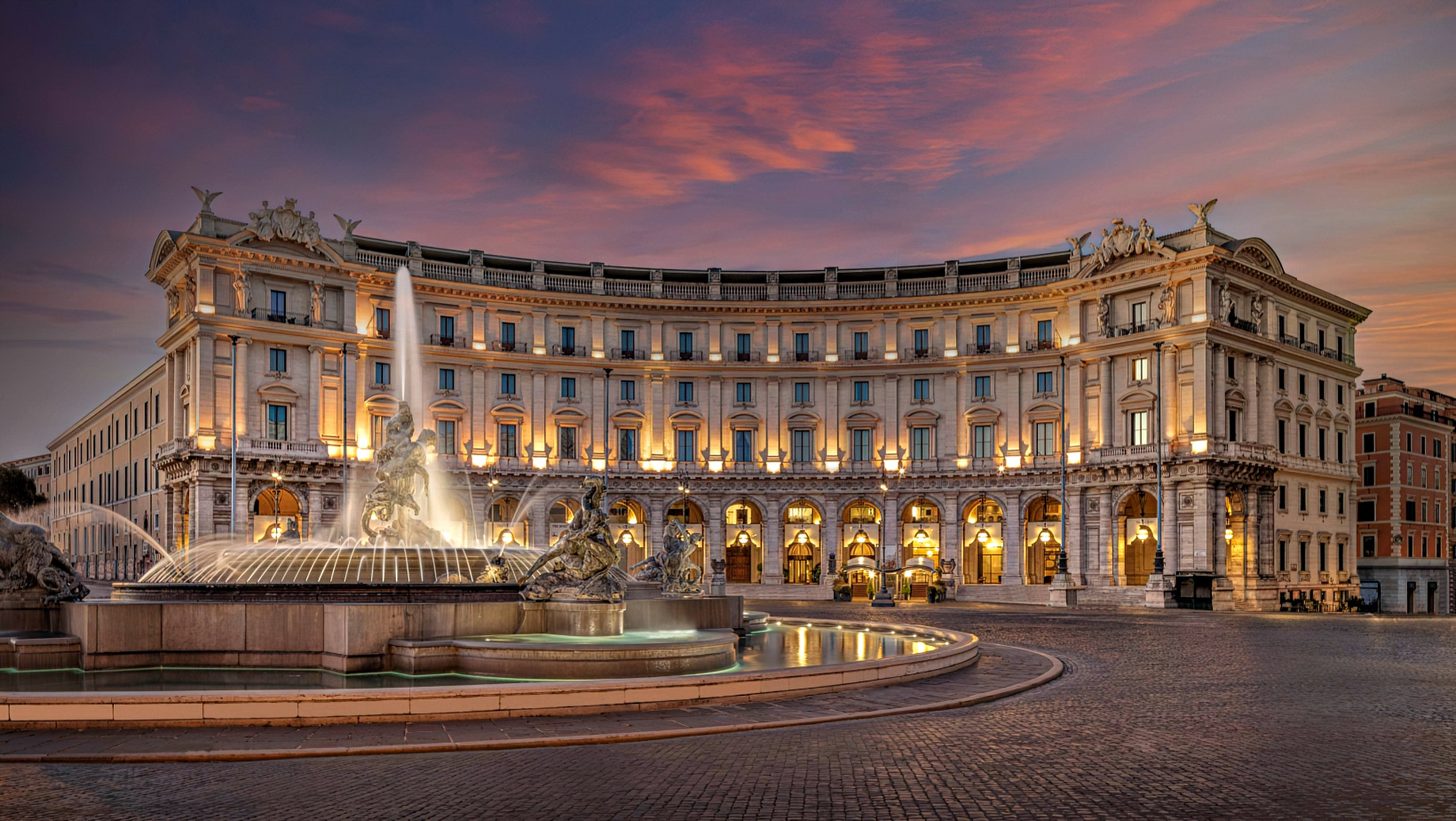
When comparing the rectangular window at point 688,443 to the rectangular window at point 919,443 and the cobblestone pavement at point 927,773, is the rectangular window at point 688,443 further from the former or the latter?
the cobblestone pavement at point 927,773

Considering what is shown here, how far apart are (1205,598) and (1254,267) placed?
79.8 ft

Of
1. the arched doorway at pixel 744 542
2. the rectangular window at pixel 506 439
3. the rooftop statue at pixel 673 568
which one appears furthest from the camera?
the arched doorway at pixel 744 542

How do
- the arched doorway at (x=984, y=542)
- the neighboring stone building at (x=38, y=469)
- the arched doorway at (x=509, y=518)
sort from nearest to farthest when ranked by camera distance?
the arched doorway at (x=509, y=518) → the arched doorway at (x=984, y=542) → the neighboring stone building at (x=38, y=469)

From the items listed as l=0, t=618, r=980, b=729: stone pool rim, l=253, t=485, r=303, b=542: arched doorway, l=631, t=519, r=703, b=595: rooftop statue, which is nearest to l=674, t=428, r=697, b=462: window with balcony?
l=253, t=485, r=303, b=542: arched doorway

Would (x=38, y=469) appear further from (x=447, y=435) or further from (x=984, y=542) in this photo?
(x=984, y=542)

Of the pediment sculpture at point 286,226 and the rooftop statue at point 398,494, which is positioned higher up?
the pediment sculpture at point 286,226

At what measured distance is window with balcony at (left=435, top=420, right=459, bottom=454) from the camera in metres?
71.2

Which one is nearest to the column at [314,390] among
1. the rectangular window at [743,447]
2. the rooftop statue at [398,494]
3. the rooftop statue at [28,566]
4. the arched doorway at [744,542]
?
the rectangular window at [743,447]

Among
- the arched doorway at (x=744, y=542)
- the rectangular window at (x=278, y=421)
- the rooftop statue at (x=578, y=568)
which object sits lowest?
the arched doorway at (x=744, y=542)

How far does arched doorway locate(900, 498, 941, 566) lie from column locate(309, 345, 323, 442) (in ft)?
121

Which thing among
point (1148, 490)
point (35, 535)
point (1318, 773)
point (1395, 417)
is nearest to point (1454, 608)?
point (1395, 417)

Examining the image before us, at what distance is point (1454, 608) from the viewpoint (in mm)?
88438

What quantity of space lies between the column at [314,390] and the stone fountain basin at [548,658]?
2086 inches

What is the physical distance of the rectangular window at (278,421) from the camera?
6519 centimetres
